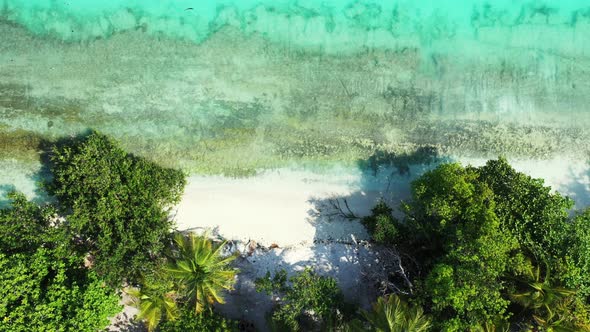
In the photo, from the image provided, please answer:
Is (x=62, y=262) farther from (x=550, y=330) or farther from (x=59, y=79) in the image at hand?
(x=550, y=330)

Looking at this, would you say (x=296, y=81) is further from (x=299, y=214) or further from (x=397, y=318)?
(x=397, y=318)

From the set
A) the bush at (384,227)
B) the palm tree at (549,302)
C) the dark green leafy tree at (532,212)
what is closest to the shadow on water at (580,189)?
the dark green leafy tree at (532,212)

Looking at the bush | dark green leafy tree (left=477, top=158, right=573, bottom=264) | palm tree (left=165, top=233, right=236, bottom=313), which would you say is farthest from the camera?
the bush

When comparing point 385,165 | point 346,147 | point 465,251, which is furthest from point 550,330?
point 346,147

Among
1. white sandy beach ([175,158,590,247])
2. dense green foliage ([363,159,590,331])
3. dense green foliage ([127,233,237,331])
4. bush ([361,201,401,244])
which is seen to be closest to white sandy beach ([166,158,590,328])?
white sandy beach ([175,158,590,247])

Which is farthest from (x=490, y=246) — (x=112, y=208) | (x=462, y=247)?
(x=112, y=208)

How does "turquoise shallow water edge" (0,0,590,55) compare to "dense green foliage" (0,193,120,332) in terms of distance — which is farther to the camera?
"turquoise shallow water edge" (0,0,590,55)

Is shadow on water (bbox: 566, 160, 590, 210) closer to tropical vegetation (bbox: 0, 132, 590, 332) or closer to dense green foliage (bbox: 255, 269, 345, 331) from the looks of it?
tropical vegetation (bbox: 0, 132, 590, 332)

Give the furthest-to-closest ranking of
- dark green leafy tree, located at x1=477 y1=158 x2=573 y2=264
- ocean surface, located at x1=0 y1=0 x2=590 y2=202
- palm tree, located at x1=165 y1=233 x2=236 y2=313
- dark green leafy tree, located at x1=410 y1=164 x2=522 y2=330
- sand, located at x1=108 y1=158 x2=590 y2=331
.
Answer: ocean surface, located at x1=0 y1=0 x2=590 y2=202, sand, located at x1=108 y1=158 x2=590 y2=331, dark green leafy tree, located at x1=477 y1=158 x2=573 y2=264, palm tree, located at x1=165 y1=233 x2=236 y2=313, dark green leafy tree, located at x1=410 y1=164 x2=522 y2=330

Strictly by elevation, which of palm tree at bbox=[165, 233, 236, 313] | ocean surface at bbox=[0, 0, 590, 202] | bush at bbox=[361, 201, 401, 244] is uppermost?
ocean surface at bbox=[0, 0, 590, 202]
